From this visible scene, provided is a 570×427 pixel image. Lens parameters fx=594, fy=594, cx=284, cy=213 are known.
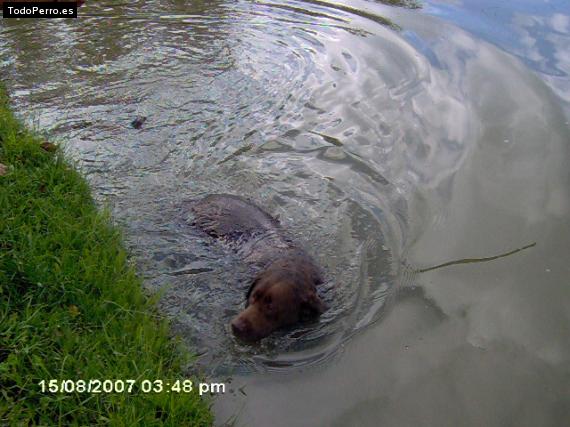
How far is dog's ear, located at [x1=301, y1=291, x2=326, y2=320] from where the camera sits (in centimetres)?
430

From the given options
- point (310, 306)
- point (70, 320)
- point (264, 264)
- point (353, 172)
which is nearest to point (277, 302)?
point (310, 306)

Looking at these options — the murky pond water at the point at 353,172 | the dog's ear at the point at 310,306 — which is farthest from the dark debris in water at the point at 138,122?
the dog's ear at the point at 310,306

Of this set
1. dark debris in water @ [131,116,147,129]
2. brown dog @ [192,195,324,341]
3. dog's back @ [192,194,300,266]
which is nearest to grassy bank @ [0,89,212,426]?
brown dog @ [192,195,324,341]

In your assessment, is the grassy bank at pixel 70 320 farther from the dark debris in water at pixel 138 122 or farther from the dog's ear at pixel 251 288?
the dark debris in water at pixel 138 122

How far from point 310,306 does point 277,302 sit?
0.29 m

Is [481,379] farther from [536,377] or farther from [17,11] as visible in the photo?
[17,11]

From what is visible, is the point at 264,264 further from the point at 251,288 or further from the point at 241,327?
the point at 241,327

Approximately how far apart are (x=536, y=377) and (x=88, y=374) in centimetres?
287

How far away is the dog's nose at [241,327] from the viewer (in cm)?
406

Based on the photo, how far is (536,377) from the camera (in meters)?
3.99

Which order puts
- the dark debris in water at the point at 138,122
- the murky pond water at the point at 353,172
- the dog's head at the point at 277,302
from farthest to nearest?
the dark debris in water at the point at 138,122
the dog's head at the point at 277,302
the murky pond water at the point at 353,172

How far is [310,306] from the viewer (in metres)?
4.32

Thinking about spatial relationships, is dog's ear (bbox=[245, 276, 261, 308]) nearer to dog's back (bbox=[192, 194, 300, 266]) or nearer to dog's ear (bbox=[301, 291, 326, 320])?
dog's back (bbox=[192, 194, 300, 266])

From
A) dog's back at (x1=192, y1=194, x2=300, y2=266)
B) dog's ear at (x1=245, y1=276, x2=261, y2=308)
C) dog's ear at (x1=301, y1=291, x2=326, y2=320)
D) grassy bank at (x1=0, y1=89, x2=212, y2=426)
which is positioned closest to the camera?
grassy bank at (x1=0, y1=89, x2=212, y2=426)
